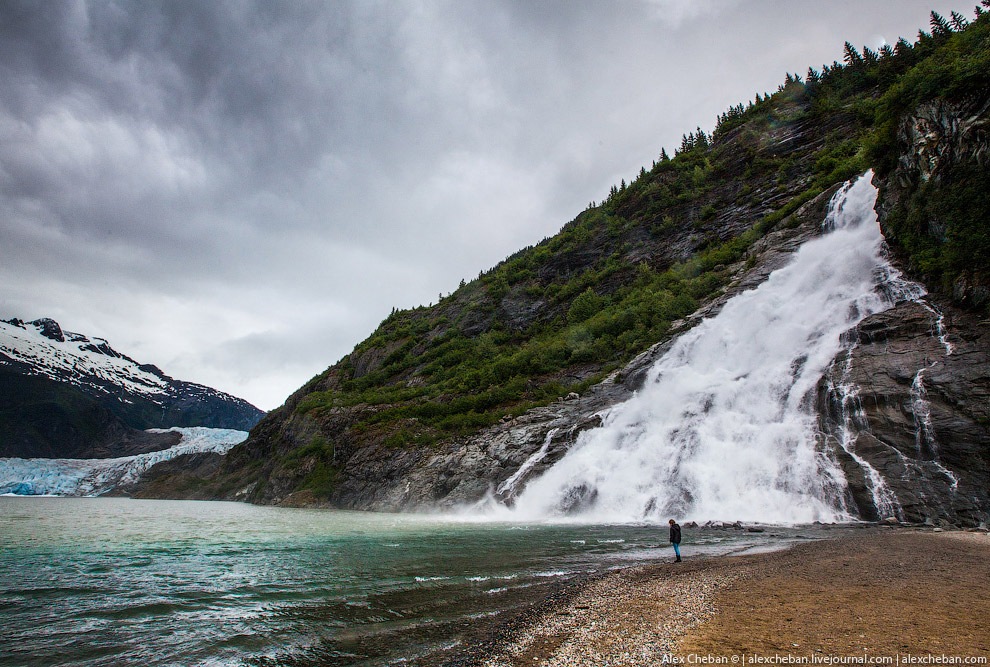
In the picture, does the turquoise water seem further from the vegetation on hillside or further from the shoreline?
the vegetation on hillside

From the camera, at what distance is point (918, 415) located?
18.0m

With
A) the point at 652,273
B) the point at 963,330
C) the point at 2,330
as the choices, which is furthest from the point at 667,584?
the point at 2,330

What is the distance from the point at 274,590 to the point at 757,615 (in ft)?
27.1

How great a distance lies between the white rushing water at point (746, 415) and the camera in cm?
2048

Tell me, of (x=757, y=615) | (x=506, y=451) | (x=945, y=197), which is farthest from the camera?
(x=506, y=451)

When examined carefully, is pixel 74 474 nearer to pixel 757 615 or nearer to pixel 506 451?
pixel 506 451

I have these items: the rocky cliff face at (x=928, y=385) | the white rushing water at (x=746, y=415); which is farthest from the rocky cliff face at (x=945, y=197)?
the white rushing water at (x=746, y=415)

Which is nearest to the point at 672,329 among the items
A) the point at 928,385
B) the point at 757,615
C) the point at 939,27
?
the point at 928,385

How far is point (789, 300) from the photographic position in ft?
106

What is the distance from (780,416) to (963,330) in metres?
8.18

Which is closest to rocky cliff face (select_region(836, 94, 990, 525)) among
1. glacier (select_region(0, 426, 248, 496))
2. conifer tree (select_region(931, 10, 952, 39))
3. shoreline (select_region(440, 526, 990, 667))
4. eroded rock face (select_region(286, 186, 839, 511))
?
shoreline (select_region(440, 526, 990, 667))

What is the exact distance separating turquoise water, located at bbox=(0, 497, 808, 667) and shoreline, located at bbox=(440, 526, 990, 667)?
3.31 ft

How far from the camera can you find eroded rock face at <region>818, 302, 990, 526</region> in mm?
16078

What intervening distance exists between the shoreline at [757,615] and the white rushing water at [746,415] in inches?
416
